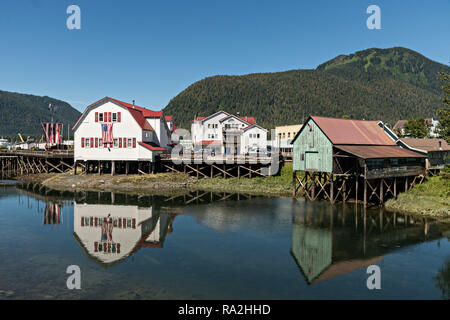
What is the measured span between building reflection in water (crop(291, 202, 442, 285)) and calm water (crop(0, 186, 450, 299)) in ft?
0.22

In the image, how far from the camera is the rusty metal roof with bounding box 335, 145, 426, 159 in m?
29.0

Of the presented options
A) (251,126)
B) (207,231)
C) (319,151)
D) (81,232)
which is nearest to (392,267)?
(207,231)

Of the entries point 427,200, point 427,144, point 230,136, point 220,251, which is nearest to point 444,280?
point 220,251

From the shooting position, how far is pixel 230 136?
5747cm

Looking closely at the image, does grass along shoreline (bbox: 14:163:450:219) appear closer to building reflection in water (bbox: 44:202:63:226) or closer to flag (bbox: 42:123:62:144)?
flag (bbox: 42:123:62:144)

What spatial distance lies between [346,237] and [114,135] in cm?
3492

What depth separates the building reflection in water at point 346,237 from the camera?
1706cm

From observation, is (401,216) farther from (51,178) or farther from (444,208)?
(51,178)

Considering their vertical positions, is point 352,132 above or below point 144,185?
above

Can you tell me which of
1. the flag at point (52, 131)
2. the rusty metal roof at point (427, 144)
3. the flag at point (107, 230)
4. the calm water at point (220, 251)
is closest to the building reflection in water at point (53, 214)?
the calm water at point (220, 251)

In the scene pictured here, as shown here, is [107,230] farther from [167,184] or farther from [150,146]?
[150,146]

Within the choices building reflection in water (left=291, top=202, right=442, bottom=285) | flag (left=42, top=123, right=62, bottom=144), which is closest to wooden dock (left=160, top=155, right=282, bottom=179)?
building reflection in water (left=291, top=202, right=442, bottom=285)

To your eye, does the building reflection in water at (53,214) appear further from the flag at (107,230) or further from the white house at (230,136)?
the white house at (230,136)
